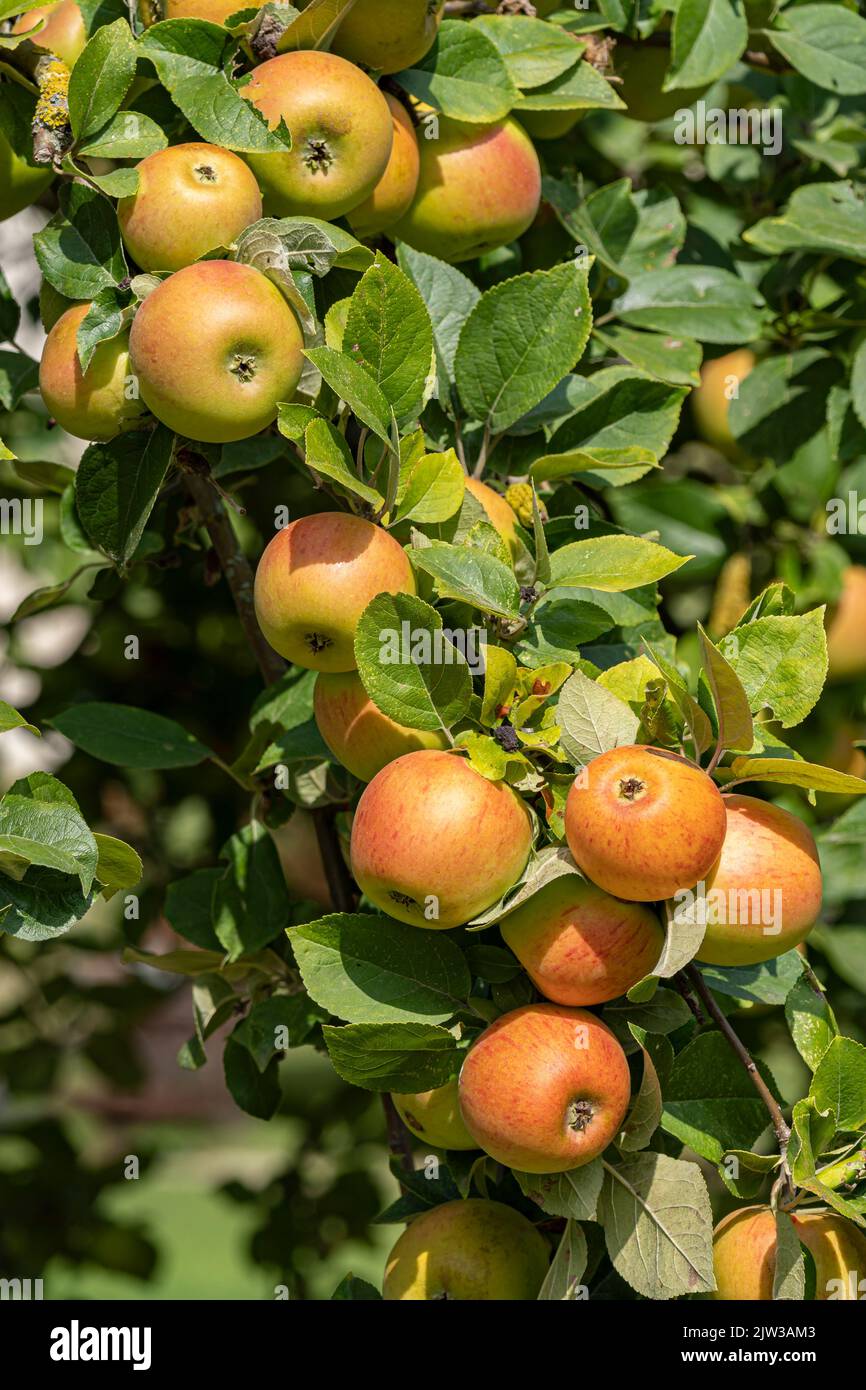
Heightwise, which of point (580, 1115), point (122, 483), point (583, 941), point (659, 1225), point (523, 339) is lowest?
point (659, 1225)

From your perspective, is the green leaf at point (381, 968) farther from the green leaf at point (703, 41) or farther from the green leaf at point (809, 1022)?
the green leaf at point (703, 41)

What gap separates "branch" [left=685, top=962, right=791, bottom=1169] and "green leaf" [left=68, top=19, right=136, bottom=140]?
0.90 meters

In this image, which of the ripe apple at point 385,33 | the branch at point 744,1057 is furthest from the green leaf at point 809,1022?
the ripe apple at point 385,33

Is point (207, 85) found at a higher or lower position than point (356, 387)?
higher

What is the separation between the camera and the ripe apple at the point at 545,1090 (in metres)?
1.05

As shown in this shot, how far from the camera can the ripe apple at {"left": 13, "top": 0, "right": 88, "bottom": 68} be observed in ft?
4.48

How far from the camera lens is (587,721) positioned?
112cm

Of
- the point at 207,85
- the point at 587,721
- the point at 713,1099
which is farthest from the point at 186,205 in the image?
the point at 713,1099

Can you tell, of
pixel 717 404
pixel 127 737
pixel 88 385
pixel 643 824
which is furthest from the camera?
pixel 717 404

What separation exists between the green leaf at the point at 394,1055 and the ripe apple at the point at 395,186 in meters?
0.77

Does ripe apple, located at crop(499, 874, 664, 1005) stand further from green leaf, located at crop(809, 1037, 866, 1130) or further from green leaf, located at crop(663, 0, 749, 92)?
green leaf, located at crop(663, 0, 749, 92)

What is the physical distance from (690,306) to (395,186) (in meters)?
0.50

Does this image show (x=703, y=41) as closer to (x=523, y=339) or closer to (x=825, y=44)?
(x=825, y=44)

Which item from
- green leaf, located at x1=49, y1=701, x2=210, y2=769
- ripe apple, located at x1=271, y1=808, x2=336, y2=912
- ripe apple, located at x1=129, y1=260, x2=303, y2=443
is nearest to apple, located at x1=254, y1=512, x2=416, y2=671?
ripe apple, located at x1=129, y1=260, x2=303, y2=443
